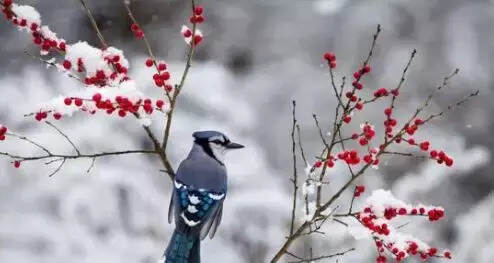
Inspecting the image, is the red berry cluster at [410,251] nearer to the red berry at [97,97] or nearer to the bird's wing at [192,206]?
the bird's wing at [192,206]

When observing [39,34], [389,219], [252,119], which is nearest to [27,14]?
[39,34]

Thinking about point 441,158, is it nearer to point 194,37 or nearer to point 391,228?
point 391,228

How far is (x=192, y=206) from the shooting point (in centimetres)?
143

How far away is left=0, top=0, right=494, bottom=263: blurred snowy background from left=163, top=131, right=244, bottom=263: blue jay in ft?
2.78

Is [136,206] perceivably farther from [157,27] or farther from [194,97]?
[157,27]

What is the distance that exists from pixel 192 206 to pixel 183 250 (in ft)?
0.33

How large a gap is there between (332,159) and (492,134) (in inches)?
79.8

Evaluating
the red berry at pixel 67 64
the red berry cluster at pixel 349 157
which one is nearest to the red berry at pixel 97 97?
the red berry at pixel 67 64

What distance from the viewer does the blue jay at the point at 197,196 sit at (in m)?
1.39

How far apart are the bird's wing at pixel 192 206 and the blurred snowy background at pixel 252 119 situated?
2.83 feet

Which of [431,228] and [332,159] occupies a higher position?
[431,228]

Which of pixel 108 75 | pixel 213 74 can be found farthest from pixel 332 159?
pixel 213 74

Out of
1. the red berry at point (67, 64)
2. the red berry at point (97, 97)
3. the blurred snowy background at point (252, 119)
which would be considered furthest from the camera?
the blurred snowy background at point (252, 119)

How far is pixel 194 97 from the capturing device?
275 cm
